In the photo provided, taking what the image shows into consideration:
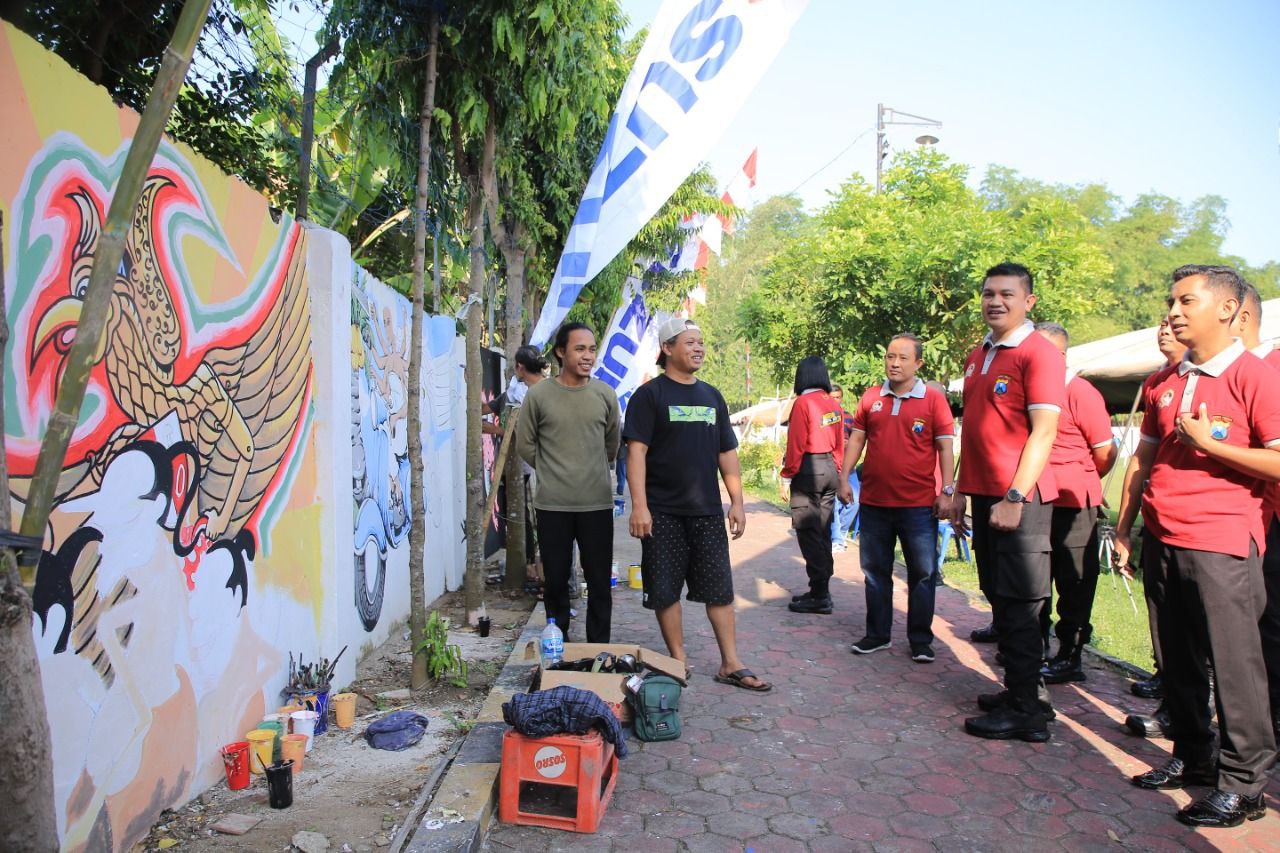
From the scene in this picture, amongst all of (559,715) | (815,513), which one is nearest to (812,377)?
(815,513)

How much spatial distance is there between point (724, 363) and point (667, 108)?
3712 centimetres

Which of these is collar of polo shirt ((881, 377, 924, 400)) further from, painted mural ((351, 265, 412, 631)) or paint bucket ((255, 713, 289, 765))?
paint bucket ((255, 713, 289, 765))

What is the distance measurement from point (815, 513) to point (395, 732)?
4.03 metres

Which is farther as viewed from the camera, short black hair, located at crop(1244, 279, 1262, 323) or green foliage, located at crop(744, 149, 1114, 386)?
green foliage, located at crop(744, 149, 1114, 386)

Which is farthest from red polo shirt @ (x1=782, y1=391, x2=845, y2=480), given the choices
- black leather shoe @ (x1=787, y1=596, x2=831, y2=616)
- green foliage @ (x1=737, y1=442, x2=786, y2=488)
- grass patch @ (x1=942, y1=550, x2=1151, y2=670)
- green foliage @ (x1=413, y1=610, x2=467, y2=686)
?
green foliage @ (x1=737, y1=442, x2=786, y2=488)

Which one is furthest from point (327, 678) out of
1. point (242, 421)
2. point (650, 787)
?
point (650, 787)

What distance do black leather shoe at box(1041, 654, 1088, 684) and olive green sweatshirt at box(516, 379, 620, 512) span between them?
2874 millimetres

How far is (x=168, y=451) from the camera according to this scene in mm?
3172

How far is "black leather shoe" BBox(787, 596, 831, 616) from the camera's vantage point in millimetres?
7031

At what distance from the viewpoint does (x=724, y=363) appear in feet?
139

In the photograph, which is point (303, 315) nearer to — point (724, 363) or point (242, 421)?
point (242, 421)

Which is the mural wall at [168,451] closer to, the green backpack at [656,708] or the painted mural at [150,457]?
the painted mural at [150,457]

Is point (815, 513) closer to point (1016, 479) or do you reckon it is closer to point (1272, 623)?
point (1016, 479)

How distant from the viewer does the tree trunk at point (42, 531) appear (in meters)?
1.65
